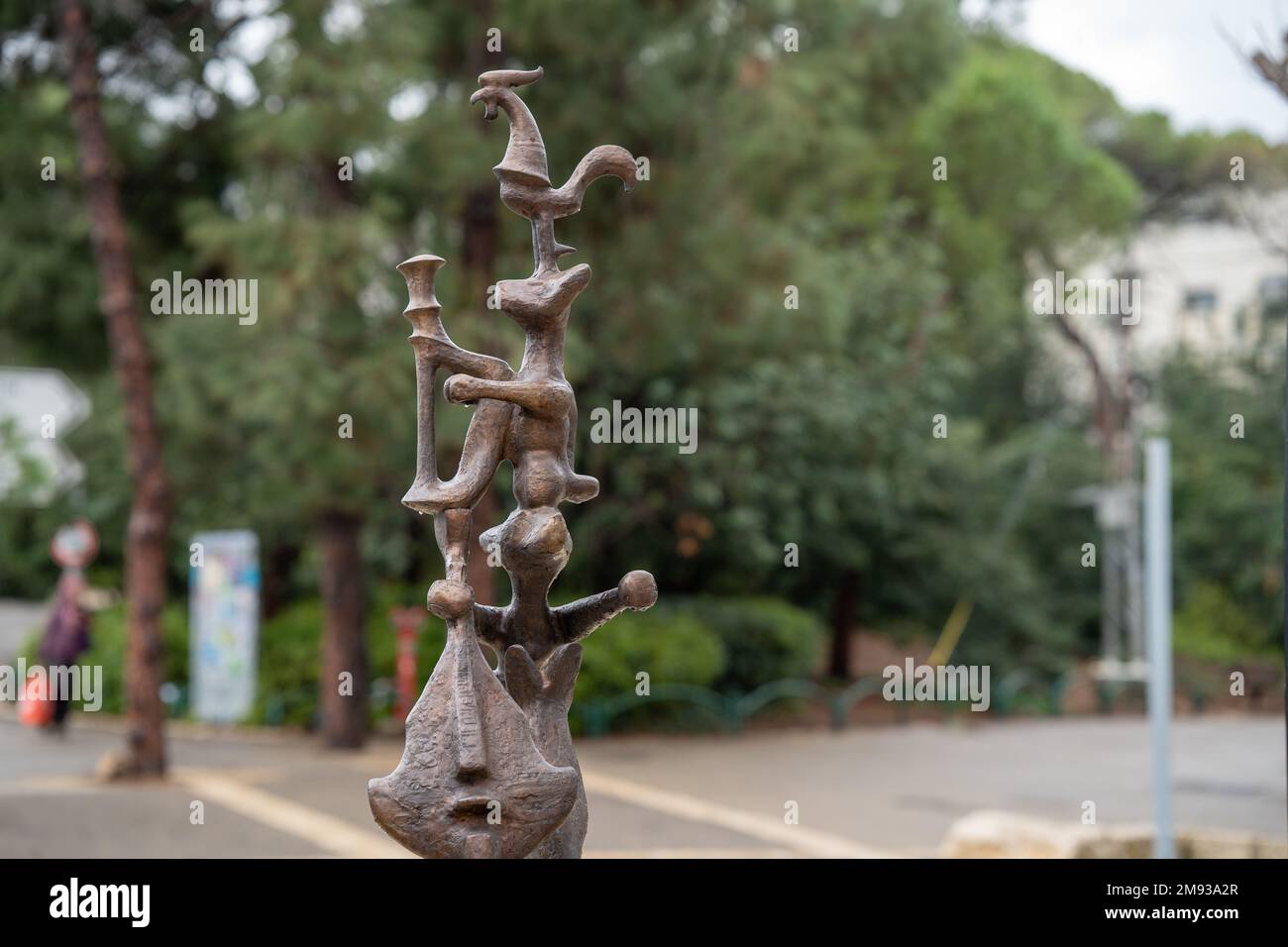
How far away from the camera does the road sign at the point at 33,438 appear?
19.5 m

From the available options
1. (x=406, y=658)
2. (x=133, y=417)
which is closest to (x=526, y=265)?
(x=133, y=417)

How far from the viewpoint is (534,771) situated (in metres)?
3.93

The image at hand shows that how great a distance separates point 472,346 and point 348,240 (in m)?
1.44

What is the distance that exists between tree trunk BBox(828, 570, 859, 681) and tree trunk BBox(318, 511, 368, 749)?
994cm

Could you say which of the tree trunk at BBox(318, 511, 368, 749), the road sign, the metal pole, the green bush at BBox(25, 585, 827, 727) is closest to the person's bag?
the green bush at BBox(25, 585, 827, 727)

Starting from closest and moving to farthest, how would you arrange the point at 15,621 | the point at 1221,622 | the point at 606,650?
1. the point at 606,650
2. the point at 1221,622
3. the point at 15,621

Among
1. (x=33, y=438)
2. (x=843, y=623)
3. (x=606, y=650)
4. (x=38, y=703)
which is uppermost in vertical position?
(x=33, y=438)

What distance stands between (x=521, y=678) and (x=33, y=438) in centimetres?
1910

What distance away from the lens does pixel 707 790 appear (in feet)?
44.0

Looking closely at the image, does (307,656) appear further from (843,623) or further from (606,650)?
(843,623)

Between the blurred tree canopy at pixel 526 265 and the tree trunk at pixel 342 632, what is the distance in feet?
0.54

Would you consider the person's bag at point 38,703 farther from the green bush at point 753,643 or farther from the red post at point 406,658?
the green bush at point 753,643

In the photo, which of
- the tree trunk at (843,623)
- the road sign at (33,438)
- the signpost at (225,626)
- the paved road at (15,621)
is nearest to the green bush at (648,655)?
the signpost at (225,626)

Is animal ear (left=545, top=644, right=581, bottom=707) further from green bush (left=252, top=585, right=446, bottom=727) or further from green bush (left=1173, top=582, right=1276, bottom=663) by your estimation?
green bush (left=1173, top=582, right=1276, bottom=663)
